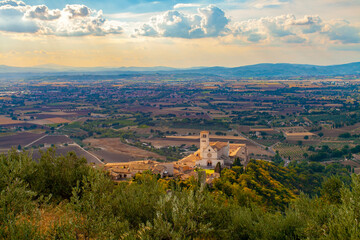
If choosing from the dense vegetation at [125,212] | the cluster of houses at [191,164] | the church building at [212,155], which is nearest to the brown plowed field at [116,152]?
the cluster of houses at [191,164]

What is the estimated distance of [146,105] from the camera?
159625 millimetres

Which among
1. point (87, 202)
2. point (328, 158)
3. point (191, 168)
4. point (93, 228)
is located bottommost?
point (328, 158)

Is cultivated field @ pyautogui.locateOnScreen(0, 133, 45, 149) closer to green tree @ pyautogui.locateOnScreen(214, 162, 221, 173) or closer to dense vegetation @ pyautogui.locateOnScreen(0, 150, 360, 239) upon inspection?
green tree @ pyautogui.locateOnScreen(214, 162, 221, 173)

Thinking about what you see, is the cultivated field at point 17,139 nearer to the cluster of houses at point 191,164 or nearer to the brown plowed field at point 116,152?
the brown plowed field at point 116,152

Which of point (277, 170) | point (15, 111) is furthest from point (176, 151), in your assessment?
point (15, 111)

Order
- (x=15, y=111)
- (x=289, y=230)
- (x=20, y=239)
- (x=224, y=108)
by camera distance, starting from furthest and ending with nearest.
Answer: (x=224, y=108)
(x=15, y=111)
(x=289, y=230)
(x=20, y=239)

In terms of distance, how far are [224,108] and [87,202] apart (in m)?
140

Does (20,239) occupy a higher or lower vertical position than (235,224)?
higher

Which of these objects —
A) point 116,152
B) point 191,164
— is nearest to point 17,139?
point 116,152

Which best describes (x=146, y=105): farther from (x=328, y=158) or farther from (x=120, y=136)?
(x=328, y=158)

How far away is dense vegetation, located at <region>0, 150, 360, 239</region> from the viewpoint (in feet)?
35.0

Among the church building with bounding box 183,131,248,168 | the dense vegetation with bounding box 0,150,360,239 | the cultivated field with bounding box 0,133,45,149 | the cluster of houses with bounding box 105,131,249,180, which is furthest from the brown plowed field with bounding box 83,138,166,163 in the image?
the dense vegetation with bounding box 0,150,360,239

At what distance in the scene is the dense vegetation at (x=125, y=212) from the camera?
10.7m

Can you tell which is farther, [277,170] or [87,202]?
[277,170]
